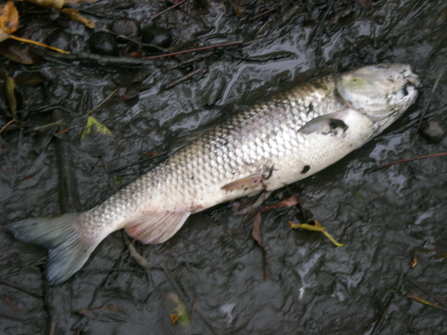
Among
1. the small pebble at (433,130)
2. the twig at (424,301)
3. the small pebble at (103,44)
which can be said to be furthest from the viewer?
the small pebble at (103,44)

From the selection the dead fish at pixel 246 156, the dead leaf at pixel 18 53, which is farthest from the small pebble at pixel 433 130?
the dead leaf at pixel 18 53

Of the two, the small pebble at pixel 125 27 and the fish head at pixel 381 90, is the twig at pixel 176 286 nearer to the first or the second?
the fish head at pixel 381 90

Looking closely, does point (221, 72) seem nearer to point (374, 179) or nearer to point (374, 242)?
point (374, 179)

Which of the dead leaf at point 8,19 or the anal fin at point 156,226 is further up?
the dead leaf at point 8,19

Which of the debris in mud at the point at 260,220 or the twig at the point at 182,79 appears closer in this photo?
the debris in mud at the point at 260,220

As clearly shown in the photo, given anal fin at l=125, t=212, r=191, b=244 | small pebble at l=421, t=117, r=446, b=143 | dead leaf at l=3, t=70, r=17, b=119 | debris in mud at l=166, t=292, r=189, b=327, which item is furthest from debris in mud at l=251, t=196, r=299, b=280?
dead leaf at l=3, t=70, r=17, b=119

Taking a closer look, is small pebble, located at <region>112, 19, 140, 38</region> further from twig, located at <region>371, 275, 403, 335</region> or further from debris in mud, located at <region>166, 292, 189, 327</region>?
twig, located at <region>371, 275, 403, 335</region>

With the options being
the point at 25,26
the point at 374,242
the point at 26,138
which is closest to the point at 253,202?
the point at 374,242
